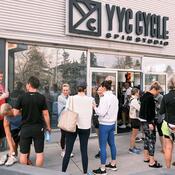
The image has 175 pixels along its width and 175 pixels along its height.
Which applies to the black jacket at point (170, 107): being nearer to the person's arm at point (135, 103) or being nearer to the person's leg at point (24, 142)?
the person's arm at point (135, 103)

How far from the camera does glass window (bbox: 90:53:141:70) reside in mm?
10867

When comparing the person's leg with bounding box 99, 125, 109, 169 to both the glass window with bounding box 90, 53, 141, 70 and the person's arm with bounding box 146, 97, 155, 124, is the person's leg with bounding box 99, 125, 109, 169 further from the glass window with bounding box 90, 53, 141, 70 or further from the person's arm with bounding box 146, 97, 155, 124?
the glass window with bounding box 90, 53, 141, 70

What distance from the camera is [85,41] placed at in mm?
Answer: 10312

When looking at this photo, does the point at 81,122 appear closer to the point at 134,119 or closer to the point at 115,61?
the point at 134,119

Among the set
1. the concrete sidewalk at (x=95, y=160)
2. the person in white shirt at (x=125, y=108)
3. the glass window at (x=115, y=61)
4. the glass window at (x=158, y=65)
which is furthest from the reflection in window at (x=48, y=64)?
the glass window at (x=158, y=65)

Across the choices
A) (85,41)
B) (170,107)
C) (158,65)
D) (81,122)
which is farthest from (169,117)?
(158,65)

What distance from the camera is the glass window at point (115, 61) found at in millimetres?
10867

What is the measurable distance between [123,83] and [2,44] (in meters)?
4.50

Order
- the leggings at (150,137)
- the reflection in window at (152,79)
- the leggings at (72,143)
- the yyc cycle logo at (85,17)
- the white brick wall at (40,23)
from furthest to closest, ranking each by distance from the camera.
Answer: the reflection in window at (152,79) < the yyc cycle logo at (85,17) < the white brick wall at (40,23) < the leggings at (150,137) < the leggings at (72,143)

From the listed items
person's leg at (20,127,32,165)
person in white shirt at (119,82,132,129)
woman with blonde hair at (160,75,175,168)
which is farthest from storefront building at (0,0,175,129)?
woman with blonde hair at (160,75,175,168)

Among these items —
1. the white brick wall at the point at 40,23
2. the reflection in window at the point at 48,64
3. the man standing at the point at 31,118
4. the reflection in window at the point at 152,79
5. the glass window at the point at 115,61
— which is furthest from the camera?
the reflection in window at the point at 152,79

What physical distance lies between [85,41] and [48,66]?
135 centimetres

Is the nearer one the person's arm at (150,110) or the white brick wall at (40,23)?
the person's arm at (150,110)

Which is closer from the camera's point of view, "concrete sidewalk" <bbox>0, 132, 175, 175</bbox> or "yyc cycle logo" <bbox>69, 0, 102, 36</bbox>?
"concrete sidewalk" <bbox>0, 132, 175, 175</bbox>
